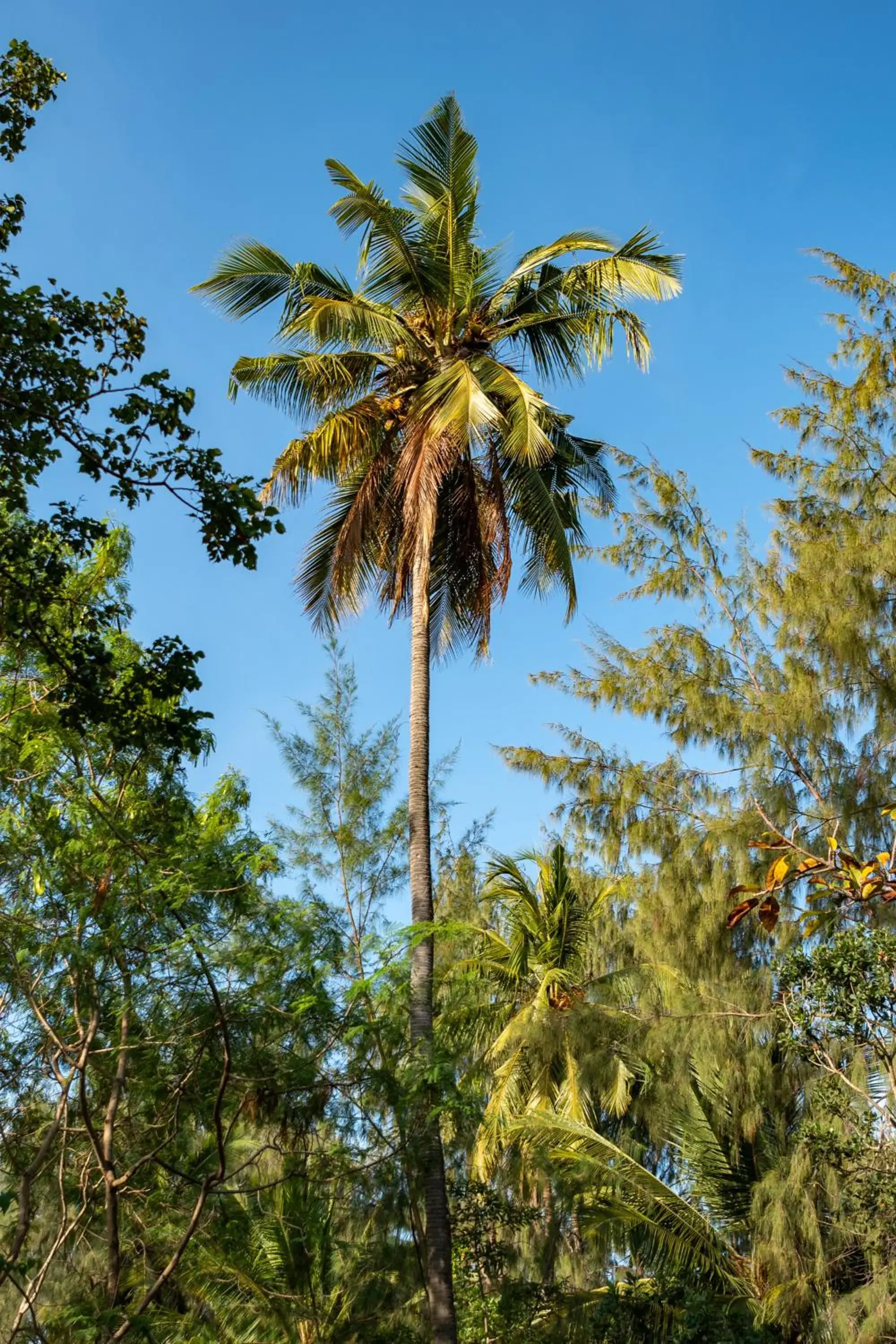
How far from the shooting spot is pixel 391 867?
44.7ft

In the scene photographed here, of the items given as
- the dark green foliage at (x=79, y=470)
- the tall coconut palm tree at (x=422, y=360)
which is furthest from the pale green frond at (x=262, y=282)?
the dark green foliage at (x=79, y=470)

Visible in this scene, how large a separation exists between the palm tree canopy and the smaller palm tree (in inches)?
153

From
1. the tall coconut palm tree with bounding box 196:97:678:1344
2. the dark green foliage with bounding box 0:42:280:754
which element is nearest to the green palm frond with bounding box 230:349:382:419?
the tall coconut palm tree with bounding box 196:97:678:1344

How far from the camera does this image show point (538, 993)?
41.8 feet

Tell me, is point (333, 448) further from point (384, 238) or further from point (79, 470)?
A: point (79, 470)

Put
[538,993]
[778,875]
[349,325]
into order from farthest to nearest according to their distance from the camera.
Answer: [538,993] → [349,325] → [778,875]

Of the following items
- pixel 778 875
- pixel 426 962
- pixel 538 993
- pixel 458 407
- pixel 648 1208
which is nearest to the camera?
pixel 778 875

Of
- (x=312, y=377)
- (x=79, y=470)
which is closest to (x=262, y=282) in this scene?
(x=312, y=377)

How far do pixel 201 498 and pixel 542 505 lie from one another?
242 inches

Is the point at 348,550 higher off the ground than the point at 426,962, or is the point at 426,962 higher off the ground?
the point at 348,550

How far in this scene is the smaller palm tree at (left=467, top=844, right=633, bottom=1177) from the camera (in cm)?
1179

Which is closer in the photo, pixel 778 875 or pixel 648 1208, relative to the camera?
pixel 778 875

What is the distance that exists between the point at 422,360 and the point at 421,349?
0.12m

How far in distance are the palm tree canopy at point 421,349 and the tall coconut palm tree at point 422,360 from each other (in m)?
0.02
